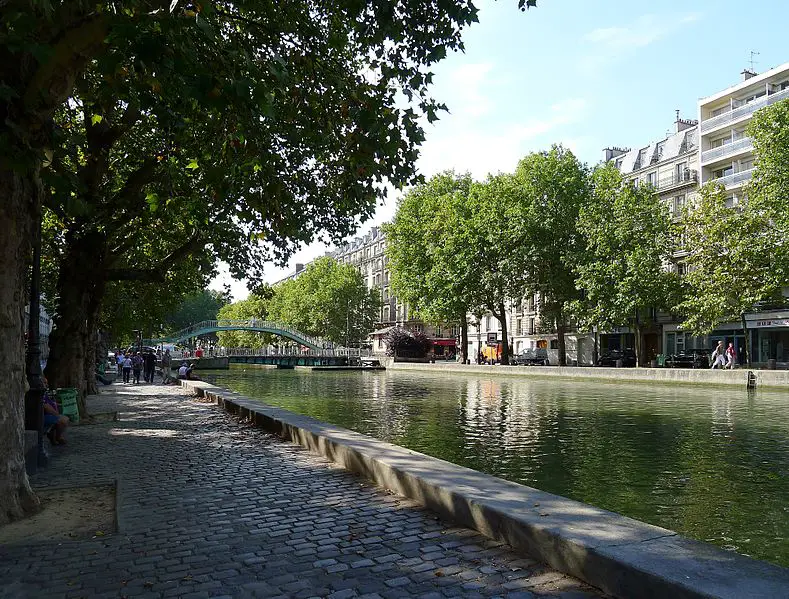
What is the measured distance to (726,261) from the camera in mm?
33875

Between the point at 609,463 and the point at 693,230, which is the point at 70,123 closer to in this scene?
the point at 609,463

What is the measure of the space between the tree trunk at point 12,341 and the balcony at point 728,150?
49940 mm

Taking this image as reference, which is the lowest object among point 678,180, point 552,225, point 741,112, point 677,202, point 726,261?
point 726,261


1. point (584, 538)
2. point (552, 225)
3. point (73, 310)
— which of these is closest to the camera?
point (584, 538)

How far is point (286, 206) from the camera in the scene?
33.3 ft

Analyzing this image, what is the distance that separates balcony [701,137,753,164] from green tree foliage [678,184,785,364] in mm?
13632

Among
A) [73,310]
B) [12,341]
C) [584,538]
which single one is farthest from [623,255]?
[12,341]

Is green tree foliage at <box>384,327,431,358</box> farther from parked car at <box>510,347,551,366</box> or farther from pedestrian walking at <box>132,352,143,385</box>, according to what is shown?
pedestrian walking at <box>132,352,143,385</box>

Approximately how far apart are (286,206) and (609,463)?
652 cm

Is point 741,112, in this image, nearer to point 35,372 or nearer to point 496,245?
point 496,245

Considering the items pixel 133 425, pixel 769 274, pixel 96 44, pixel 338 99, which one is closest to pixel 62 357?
pixel 133 425

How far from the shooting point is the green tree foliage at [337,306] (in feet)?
278

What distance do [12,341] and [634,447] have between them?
32.5ft

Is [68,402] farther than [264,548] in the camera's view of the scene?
Yes
